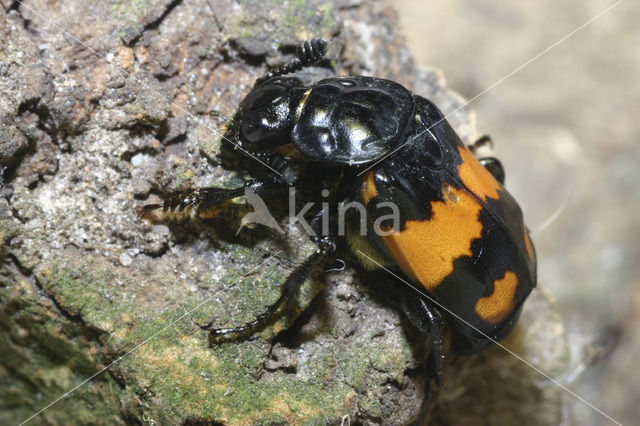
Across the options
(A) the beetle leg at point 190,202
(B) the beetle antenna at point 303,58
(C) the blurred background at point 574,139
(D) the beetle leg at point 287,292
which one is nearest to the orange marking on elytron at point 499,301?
(D) the beetle leg at point 287,292

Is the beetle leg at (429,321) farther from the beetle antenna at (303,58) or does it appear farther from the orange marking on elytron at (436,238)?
the beetle antenna at (303,58)

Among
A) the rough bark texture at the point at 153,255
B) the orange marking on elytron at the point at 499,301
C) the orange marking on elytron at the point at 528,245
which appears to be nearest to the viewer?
the rough bark texture at the point at 153,255

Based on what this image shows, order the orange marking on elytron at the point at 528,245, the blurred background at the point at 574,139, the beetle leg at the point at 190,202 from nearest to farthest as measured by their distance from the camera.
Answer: the beetle leg at the point at 190,202 → the orange marking on elytron at the point at 528,245 → the blurred background at the point at 574,139

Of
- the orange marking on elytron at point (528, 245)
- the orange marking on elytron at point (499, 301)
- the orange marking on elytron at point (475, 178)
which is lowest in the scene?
the orange marking on elytron at point (499, 301)

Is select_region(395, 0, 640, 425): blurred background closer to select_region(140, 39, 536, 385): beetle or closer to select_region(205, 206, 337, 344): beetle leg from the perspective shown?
select_region(140, 39, 536, 385): beetle

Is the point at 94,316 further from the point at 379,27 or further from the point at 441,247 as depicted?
the point at 379,27

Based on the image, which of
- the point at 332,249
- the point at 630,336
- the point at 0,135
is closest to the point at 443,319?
the point at 332,249
